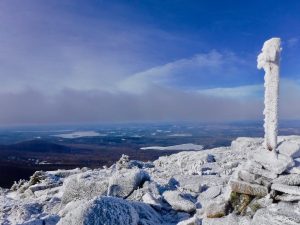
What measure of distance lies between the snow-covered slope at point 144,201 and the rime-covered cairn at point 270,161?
0.11 meters

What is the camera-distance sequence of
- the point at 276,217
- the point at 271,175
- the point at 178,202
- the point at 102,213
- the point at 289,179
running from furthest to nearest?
the point at 178,202, the point at 271,175, the point at 289,179, the point at 102,213, the point at 276,217

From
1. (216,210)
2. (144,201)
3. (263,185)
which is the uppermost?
(263,185)

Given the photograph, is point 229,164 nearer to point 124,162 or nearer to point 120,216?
point 124,162

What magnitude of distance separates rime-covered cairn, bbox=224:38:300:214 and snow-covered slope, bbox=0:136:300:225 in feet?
0.37

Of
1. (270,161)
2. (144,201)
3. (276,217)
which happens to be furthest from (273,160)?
(144,201)

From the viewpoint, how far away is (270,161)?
1211 cm

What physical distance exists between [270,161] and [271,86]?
2537mm

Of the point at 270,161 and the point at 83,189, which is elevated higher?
the point at 270,161

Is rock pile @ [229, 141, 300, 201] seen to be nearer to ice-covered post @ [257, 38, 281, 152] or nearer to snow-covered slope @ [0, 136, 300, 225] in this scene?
snow-covered slope @ [0, 136, 300, 225]

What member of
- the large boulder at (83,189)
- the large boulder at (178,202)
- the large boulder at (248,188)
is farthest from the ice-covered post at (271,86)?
the large boulder at (83,189)

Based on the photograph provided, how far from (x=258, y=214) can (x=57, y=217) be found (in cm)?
704

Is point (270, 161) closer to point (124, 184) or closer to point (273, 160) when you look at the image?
point (273, 160)

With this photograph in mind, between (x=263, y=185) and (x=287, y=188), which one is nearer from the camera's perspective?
(x=287, y=188)

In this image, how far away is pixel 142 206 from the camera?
44.1 ft
